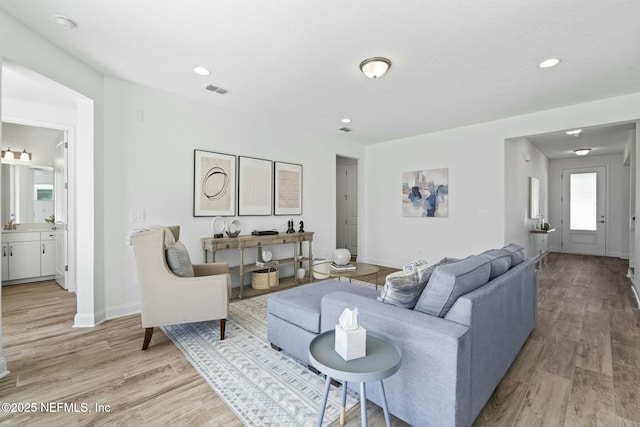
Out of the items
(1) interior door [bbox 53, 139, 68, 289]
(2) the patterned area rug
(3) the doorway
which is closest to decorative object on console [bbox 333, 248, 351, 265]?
(2) the patterned area rug

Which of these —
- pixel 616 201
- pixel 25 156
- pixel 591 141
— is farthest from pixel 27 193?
pixel 616 201

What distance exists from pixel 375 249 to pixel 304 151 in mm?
2602

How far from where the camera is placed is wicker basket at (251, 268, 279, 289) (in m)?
4.15

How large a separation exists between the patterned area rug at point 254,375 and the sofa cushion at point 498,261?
1.27 m

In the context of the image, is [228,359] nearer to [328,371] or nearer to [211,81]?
[328,371]

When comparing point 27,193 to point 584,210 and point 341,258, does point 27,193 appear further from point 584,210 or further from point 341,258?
point 584,210

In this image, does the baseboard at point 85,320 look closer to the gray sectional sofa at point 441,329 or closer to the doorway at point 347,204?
the gray sectional sofa at point 441,329

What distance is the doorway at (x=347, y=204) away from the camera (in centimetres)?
677

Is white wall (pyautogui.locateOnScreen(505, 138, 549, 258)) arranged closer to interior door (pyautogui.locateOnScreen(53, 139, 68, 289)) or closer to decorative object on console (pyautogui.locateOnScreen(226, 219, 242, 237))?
decorative object on console (pyautogui.locateOnScreen(226, 219, 242, 237))

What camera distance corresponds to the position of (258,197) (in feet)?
14.6

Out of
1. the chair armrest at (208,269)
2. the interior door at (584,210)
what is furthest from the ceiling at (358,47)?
the interior door at (584,210)

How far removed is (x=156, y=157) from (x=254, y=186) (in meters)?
1.36

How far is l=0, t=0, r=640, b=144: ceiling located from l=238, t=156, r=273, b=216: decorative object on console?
907 millimetres

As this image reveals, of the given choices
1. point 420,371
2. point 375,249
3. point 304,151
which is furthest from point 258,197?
point 420,371
